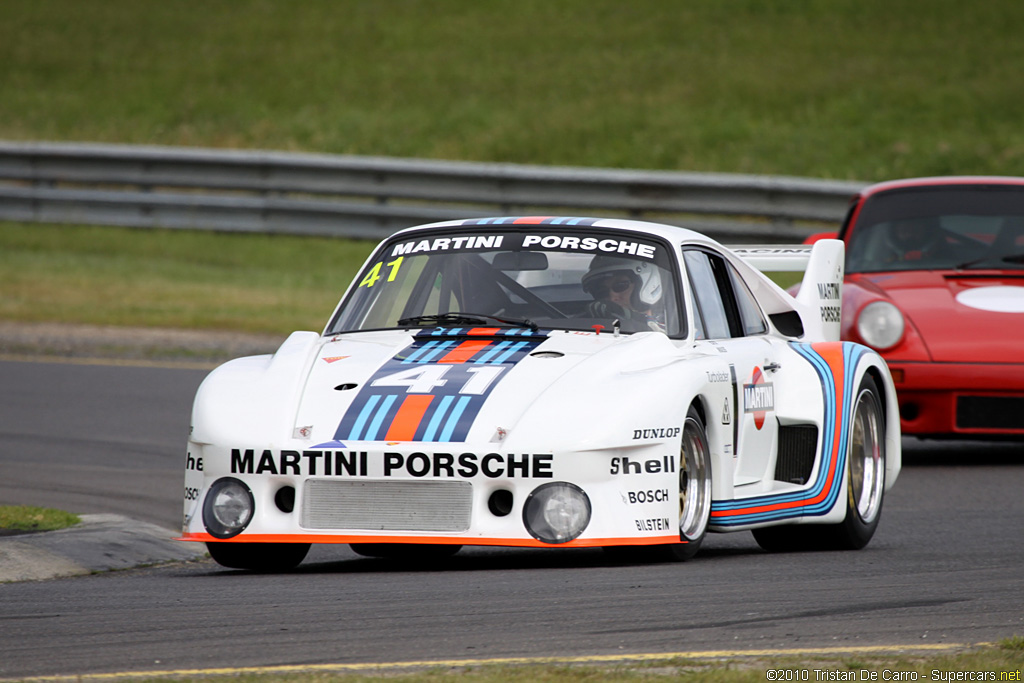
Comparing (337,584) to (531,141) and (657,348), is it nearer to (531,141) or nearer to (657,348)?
(657,348)

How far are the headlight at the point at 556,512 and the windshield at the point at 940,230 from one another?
5.51m

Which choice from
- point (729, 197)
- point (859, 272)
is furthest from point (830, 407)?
point (729, 197)

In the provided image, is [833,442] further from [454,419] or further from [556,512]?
[454,419]

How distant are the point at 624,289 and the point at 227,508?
1.84 m

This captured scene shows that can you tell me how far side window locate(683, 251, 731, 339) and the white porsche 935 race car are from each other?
13 mm

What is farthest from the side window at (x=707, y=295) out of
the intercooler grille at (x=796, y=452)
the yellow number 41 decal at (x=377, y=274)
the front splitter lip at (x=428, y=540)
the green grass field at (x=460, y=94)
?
the green grass field at (x=460, y=94)

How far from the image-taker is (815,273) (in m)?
8.50

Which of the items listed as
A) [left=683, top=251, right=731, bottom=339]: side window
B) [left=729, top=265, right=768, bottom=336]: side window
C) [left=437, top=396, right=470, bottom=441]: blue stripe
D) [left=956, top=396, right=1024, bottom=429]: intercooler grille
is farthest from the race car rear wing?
[left=437, top=396, right=470, bottom=441]: blue stripe

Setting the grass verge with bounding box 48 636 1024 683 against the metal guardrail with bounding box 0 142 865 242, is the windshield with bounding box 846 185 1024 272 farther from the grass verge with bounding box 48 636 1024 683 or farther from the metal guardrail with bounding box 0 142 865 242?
the metal guardrail with bounding box 0 142 865 242

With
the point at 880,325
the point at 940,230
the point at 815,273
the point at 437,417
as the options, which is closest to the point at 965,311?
the point at 880,325

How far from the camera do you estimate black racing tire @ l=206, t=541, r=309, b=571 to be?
21.3 ft

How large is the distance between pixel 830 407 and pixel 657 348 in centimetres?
121

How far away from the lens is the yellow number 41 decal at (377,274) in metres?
7.44

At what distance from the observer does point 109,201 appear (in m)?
21.0
